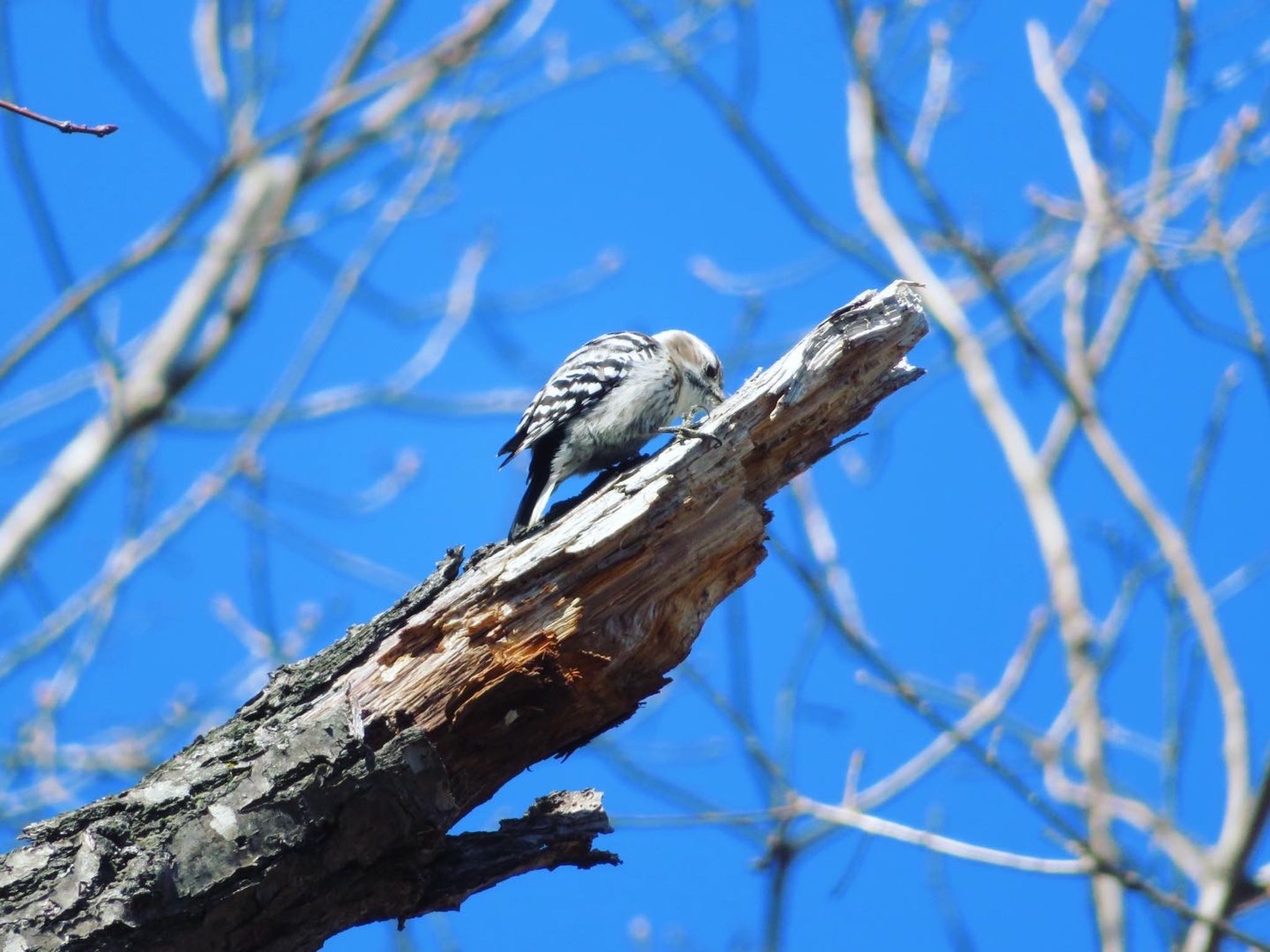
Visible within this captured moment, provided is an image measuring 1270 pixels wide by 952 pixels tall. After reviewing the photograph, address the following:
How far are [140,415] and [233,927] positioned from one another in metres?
5.15

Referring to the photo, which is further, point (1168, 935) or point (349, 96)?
point (349, 96)

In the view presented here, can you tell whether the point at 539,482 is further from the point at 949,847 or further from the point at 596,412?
the point at 949,847

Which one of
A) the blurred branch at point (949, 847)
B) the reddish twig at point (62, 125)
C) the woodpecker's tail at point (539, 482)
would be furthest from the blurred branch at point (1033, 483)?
the reddish twig at point (62, 125)

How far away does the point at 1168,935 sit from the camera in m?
4.30

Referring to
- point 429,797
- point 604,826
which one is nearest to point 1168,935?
point 604,826

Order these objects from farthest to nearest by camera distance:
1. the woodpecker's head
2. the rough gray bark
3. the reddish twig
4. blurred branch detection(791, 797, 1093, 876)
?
1. the woodpecker's head
2. blurred branch detection(791, 797, 1093, 876)
3. the rough gray bark
4. the reddish twig

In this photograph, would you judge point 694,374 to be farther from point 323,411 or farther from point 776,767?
point 323,411

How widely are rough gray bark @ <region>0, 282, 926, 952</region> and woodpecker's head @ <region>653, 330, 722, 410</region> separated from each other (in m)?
2.09

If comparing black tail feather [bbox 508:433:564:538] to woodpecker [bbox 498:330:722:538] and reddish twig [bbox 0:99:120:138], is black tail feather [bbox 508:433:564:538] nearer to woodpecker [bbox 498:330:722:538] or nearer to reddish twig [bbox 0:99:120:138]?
woodpecker [bbox 498:330:722:538]

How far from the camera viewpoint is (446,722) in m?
2.76

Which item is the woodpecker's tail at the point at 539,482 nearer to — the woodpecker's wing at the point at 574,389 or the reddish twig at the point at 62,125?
the woodpecker's wing at the point at 574,389

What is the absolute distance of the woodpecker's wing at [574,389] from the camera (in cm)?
459

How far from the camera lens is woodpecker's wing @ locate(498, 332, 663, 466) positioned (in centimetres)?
459

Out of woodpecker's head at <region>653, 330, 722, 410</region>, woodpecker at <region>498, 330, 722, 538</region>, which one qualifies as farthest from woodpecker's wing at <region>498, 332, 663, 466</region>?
woodpecker's head at <region>653, 330, 722, 410</region>
